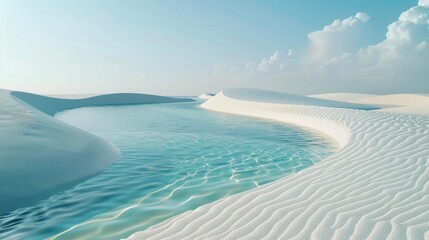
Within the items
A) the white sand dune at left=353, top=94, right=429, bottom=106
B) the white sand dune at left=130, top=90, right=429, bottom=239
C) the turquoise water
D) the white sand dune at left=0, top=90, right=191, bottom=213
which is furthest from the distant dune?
the white sand dune at left=353, top=94, right=429, bottom=106

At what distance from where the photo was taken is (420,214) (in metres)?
3.10

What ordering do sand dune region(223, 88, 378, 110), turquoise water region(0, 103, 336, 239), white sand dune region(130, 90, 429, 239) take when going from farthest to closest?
sand dune region(223, 88, 378, 110)
turquoise water region(0, 103, 336, 239)
white sand dune region(130, 90, 429, 239)

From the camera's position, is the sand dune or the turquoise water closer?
the turquoise water

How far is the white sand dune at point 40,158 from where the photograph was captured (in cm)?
439

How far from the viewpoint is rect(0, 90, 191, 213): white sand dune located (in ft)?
14.4

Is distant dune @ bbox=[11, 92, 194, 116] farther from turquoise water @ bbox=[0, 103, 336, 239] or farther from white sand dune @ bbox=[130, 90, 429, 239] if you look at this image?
white sand dune @ bbox=[130, 90, 429, 239]

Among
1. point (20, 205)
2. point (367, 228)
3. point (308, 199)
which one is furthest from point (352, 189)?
point (20, 205)

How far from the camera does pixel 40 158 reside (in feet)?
17.8

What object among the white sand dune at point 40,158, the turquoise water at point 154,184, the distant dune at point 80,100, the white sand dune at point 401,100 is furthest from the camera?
the white sand dune at point 401,100

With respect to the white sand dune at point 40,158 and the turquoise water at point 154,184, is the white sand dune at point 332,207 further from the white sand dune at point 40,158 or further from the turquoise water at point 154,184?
the white sand dune at point 40,158

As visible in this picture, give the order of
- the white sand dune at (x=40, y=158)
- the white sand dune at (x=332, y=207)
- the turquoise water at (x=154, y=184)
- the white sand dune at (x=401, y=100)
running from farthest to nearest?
the white sand dune at (x=401, y=100)
the white sand dune at (x=40, y=158)
the turquoise water at (x=154, y=184)
the white sand dune at (x=332, y=207)

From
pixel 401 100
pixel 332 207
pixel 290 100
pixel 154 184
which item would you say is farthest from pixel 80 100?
pixel 401 100

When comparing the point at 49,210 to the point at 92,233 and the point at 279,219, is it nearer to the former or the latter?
the point at 92,233

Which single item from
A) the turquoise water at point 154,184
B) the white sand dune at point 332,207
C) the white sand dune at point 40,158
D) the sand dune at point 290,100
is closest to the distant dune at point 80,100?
the sand dune at point 290,100
